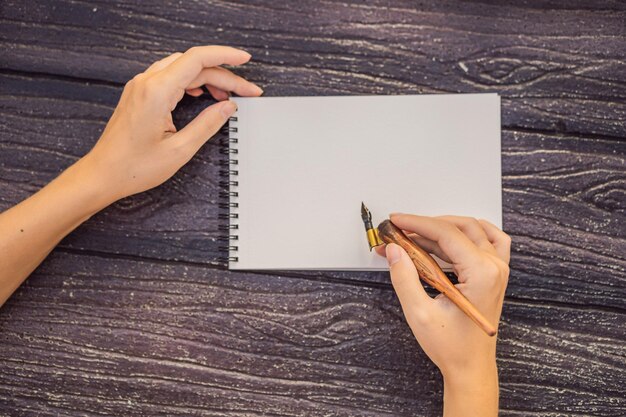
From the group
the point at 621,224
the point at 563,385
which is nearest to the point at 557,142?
the point at 621,224

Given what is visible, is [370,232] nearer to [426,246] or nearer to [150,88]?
[426,246]

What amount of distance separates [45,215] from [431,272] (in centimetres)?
41

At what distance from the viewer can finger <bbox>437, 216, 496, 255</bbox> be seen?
67 cm

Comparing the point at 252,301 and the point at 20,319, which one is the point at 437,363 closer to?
the point at 252,301

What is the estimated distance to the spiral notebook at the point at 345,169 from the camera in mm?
715

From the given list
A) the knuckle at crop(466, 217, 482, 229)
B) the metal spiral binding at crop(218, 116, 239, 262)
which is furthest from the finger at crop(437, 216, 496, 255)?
the metal spiral binding at crop(218, 116, 239, 262)

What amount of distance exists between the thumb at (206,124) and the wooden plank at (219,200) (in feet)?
0.10

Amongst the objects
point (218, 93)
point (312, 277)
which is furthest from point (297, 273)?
point (218, 93)

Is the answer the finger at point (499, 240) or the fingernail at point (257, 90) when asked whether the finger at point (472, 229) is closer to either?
the finger at point (499, 240)

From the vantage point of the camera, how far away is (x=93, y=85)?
737 millimetres

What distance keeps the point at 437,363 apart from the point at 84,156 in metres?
0.45

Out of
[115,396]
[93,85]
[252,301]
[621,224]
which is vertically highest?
[93,85]

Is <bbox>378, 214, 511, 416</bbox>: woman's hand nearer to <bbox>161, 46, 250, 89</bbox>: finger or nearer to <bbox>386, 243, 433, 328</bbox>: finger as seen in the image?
<bbox>386, 243, 433, 328</bbox>: finger

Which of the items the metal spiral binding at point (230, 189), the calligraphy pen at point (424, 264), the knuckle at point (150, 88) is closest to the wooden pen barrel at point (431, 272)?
the calligraphy pen at point (424, 264)
